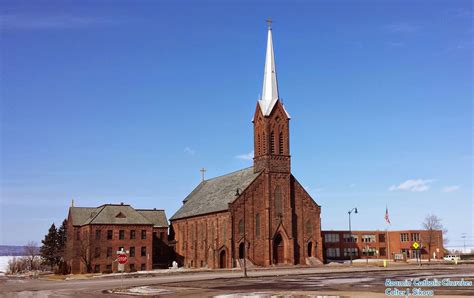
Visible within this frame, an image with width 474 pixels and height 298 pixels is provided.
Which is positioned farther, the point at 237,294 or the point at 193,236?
the point at 193,236

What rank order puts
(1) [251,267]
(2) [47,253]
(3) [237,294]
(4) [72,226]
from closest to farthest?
(3) [237,294] < (1) [251,267] < (4) [72,226] < (2) [47,253]

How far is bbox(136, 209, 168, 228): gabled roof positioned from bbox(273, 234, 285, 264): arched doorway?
90.1 ft

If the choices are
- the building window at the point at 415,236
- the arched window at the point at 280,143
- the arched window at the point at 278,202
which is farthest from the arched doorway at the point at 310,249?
the building window at the point at 415,236

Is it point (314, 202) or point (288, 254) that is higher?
point (314, 202)

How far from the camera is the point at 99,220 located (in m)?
84.1

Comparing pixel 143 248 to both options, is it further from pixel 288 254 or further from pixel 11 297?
pixel 11 297

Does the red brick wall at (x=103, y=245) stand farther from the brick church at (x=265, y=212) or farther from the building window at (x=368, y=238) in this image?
the building window at (x=368, y=238)

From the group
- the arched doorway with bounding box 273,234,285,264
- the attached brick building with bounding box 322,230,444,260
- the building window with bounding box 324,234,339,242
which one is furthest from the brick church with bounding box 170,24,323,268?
the attached brick building with bounding box 322,230,444,260

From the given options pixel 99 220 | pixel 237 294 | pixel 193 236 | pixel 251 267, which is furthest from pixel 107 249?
pixel 237 294

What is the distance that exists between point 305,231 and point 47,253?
163 ft

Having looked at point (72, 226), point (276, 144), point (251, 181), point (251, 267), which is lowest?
point (251, 267)

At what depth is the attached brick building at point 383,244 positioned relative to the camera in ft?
378

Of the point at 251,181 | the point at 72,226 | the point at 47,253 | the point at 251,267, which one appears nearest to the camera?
the point at 251,267

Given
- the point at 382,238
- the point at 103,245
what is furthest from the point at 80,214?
the point at 382,238
